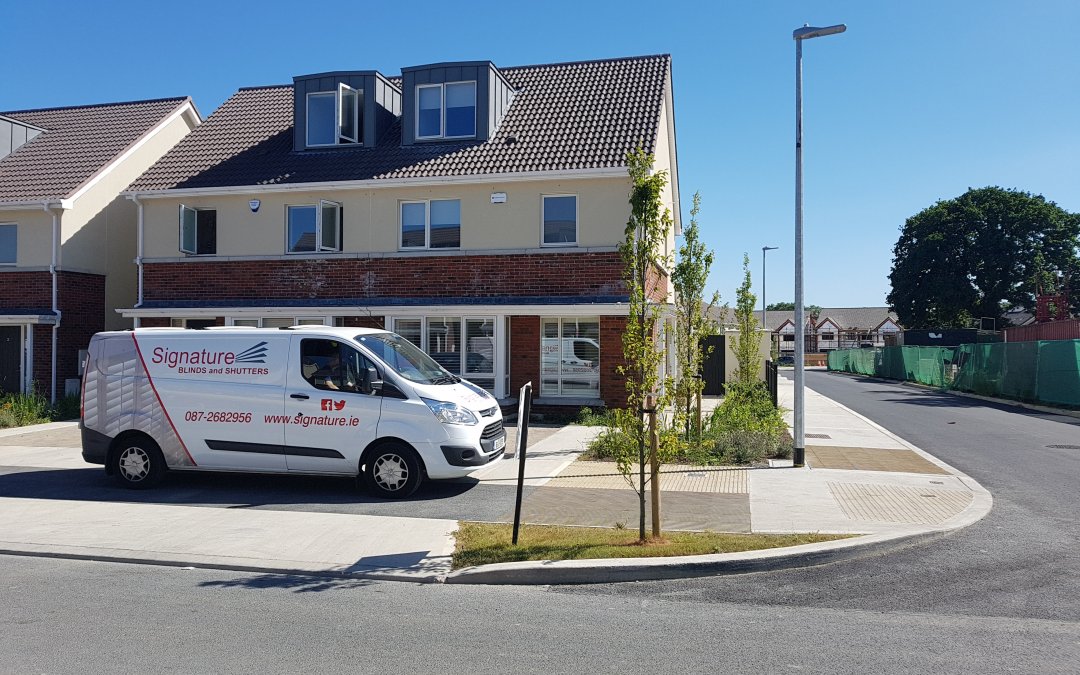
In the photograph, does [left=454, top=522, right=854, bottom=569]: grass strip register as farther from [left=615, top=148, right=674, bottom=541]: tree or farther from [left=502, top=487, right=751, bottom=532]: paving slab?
[left=502, top=487, right=751, bottom=532]: paving slab

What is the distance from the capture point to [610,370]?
1772 centimetres

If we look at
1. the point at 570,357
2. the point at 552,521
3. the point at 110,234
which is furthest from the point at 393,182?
the point at 552,521

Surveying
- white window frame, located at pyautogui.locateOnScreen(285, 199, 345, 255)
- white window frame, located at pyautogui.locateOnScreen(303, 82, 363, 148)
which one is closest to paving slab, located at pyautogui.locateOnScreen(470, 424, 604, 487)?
white window frame, located at pyautogui.locateOnScreen(285, 199, 345, 255)

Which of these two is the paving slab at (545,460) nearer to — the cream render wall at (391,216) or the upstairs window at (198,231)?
the cream render wall at (391,216)

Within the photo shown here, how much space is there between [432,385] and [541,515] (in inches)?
90.4

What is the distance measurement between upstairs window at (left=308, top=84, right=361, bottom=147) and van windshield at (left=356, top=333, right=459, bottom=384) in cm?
1110

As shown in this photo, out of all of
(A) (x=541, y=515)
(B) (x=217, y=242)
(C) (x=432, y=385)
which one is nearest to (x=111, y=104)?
(B) (x=217, y=242)

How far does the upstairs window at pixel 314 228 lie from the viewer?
763 inches

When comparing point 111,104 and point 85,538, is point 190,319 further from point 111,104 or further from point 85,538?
point 85,538

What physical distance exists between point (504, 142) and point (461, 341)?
484 centimetres

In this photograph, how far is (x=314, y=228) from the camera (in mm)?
19719

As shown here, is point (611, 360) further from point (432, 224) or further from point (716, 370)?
point (716, 370)

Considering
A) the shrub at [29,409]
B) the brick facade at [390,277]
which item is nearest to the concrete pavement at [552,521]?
the shrub at [29,409]

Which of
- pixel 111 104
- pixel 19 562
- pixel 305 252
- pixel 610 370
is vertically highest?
pixel 111 104
